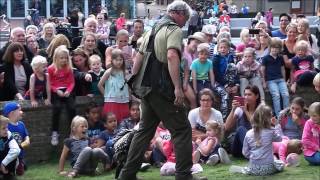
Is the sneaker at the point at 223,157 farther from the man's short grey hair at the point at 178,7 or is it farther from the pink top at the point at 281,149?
the man's short grey hair at the point at 178,7

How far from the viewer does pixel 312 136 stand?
819cm

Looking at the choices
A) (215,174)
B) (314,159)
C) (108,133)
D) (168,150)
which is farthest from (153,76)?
(314,159)

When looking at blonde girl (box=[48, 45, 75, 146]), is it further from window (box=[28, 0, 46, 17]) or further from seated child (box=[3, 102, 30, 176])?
window (box=[28, 0, 46, 17])

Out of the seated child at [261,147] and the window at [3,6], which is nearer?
the seated child at [261,147]

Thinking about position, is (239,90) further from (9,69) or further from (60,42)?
(9,69)

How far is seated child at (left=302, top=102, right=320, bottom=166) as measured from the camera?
810 centimetres

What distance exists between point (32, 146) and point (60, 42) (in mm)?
1776

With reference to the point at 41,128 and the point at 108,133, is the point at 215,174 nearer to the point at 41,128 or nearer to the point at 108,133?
the point at 108,133

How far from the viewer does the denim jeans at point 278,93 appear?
33.3 ft

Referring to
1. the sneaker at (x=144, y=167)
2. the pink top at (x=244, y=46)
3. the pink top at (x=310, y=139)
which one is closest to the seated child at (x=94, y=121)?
the sneaker at (x=144, y=167)

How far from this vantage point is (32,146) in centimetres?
916

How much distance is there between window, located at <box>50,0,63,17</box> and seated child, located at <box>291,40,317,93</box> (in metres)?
29.4

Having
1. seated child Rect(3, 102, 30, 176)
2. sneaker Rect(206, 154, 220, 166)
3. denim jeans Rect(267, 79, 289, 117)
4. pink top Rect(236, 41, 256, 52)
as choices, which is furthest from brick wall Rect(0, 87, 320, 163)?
pink top Rect(236, 41, 256, 52)

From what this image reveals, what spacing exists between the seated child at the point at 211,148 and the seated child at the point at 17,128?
219 cm
